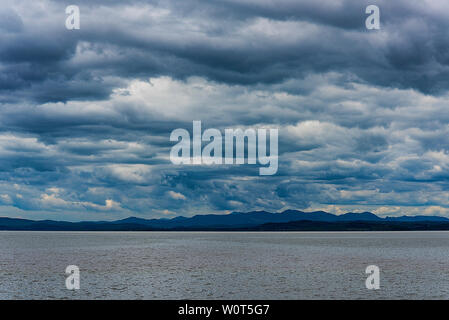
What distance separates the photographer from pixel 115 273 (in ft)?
292
